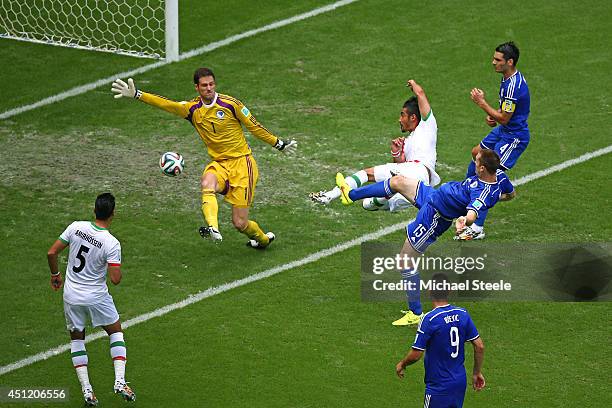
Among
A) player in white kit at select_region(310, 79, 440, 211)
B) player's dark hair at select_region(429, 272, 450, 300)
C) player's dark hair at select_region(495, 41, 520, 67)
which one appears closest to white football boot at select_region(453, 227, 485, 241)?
player in white kit at select_region(310, 79, 440, 211)

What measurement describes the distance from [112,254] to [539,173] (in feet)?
23.6

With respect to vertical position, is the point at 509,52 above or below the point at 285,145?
above

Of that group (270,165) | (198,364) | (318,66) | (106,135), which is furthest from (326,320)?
(318,66)

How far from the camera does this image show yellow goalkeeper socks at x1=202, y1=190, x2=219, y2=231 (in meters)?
13.4

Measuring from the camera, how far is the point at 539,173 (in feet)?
52.8

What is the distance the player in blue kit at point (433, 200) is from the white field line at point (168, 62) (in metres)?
7.13

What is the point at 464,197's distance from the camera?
12.0 meters

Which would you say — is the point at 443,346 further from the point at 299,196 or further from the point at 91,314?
the point at 299,196

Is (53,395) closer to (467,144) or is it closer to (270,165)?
(270,165)

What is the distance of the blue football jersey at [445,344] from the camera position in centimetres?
1002

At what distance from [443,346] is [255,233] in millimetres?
4490

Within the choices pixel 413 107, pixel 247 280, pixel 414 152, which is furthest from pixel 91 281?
pixel 413 107

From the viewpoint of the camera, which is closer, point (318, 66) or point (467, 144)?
point (467, 144)

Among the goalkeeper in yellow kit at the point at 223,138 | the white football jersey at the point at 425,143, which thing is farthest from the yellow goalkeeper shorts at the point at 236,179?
the white football jersey at the point at 425,143
